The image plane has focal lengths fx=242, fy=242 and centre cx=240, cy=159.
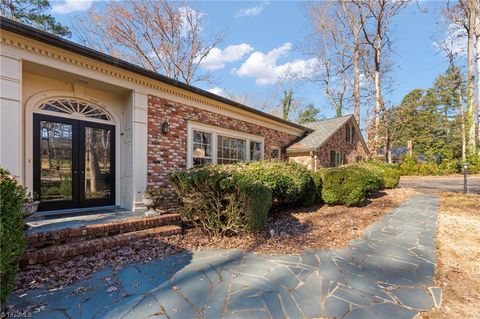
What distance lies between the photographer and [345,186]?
7.26m

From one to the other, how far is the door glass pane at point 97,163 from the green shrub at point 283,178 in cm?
318

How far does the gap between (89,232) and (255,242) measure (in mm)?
2769

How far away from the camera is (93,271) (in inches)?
124

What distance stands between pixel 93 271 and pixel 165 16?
15241 mm

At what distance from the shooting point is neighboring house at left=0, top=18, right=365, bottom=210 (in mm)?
4180

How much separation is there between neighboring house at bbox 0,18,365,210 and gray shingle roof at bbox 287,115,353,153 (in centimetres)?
A: 518

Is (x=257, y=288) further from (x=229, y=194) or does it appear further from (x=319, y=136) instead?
(x=319, y=136)

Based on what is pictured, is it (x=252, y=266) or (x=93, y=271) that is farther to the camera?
(x=252, y=266)

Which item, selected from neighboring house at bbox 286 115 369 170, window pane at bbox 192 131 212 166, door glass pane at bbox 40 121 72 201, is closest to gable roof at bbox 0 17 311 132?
window pane at bbox 192 131 212 166

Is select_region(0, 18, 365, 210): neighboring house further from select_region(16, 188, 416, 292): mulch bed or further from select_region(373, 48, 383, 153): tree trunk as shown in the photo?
select_region(373, 48, 383, 153): tree trunk

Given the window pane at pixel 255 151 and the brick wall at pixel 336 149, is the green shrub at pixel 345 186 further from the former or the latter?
the brick wall at pixel 336 149

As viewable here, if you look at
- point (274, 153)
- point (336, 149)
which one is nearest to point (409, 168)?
point (336, 149)

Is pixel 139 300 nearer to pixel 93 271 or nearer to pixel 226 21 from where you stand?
pixel 93 271

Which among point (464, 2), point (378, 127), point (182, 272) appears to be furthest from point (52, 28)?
point (464, 2)
